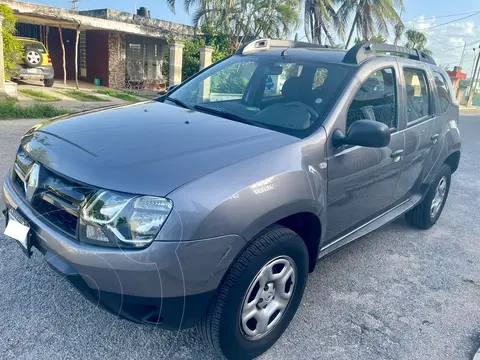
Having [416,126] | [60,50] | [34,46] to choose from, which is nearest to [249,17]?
[34,46]

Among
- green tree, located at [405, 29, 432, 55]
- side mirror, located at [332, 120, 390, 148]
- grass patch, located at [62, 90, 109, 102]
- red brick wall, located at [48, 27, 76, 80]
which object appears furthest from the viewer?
green tree, located at [405, 29, 432, 55]

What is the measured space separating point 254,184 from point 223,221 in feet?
0.89

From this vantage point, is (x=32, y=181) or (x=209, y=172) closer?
(x=209, y=172)

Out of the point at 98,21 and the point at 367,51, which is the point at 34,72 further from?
the point at 367,51

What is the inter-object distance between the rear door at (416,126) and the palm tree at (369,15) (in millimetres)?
16923

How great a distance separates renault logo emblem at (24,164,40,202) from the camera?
89.7 inches

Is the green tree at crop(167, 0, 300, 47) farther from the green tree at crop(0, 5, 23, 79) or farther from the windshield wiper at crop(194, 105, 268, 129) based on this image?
the windshield wiper at crop(194, 105, 268, 129)

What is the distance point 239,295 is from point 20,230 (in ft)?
4.15

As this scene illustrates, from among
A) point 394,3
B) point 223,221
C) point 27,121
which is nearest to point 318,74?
point 223,221

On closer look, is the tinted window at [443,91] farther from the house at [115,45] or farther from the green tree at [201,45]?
the house at [115,45]

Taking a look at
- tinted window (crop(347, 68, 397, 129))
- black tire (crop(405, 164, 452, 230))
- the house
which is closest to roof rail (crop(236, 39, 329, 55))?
tinted window (crop(347, 68, 397, 129))

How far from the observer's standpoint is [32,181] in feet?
7.56

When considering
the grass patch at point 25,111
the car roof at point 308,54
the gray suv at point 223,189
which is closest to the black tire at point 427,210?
the gray suv at point 223,189

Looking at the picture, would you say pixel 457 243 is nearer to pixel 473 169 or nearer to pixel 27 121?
pixel 473 169
